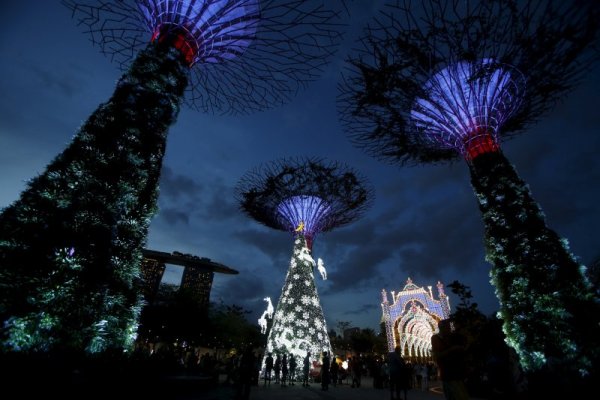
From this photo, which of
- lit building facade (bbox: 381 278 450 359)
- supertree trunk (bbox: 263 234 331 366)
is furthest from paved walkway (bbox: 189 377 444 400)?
lit building facade (bbox: 381 278 450 359)

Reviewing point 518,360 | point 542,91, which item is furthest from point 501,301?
point 542,91

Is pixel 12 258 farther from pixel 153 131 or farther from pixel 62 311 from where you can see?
pixel 153 131

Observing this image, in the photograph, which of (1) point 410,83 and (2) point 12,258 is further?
(1) point 410,83

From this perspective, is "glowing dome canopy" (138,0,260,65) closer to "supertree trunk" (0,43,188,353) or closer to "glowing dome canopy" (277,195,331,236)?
"supertree trunk" (0,43,188,353)

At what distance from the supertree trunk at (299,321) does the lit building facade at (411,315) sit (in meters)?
18.3

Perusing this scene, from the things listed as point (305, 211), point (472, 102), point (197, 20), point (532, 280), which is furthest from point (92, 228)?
point (305, 211)

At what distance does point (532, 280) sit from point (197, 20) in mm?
11762

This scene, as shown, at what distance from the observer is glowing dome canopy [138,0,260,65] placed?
8.29 meters

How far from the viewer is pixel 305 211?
18172 mm

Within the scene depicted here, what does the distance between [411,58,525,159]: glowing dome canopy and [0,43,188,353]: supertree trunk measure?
9.05 metres

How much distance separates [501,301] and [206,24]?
11763mm

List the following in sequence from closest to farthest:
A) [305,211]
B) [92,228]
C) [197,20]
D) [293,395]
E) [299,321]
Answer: [92,228] < [197,20] < [293,395] < [299,321] < [305,211]

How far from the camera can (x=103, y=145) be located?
6176mm

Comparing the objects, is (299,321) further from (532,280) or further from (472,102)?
(472,102)
